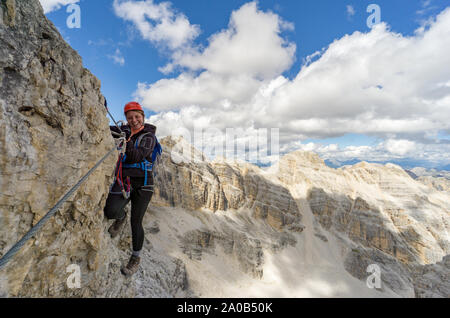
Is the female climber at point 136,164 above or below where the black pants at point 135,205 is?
above

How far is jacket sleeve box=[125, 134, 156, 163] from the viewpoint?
6.05m

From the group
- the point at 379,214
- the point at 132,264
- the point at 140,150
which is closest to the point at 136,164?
the point at 140,150

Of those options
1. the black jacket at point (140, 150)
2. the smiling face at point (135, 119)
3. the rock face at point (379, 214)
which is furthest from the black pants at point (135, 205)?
the rock face at point (379, 214)

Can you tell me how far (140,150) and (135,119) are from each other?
3.42 feet

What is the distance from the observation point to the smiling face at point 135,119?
20.6ft

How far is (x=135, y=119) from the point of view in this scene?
630cm

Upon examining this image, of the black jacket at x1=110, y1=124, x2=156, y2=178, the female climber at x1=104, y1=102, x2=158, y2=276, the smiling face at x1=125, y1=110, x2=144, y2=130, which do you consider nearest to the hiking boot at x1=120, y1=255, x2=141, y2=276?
the female climber at x1=104, y1=102, x2=158, y2=276

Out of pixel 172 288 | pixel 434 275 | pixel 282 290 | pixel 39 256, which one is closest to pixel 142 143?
pixel 39 256

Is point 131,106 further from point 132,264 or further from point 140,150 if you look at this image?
point 132,264

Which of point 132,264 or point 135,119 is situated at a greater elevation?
point 135,119

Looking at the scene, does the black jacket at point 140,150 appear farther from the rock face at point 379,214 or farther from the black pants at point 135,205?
the rock face at point 379,214

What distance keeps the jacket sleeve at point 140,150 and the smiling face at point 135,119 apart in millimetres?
534
